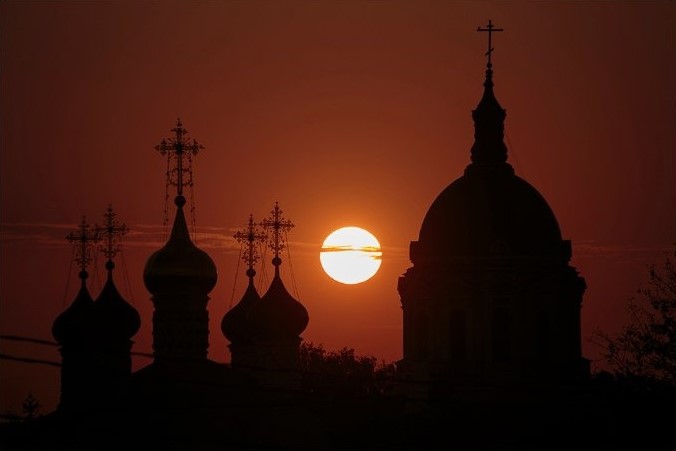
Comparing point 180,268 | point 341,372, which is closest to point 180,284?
point 180,268

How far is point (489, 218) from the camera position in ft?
174

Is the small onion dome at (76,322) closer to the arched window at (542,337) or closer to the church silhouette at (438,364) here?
the church silhouette at (438,364)

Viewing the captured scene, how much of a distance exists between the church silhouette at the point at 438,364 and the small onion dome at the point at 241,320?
5.00 m

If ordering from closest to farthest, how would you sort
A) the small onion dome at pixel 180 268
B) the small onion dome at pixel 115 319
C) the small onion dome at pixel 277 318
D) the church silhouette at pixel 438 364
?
the church silhouette at pixel 438 364 < the small onion dome at pixel 180 268 < the small onion dome at pixel 115 319 < the small onion dome at pixel 277 318

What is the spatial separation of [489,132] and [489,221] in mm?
2911

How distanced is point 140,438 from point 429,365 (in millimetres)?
8389

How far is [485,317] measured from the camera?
5250 cm

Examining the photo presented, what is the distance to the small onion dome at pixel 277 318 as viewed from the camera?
61.0 meters

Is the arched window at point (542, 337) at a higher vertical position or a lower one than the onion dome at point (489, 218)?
lower

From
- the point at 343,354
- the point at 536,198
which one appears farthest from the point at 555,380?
the point at 343,354

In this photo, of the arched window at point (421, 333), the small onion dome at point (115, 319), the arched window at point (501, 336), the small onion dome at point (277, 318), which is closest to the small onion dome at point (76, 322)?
the small onion dome at point (115, 319)

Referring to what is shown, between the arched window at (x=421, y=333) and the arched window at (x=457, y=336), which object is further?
the arched window at (x=421, y=333)

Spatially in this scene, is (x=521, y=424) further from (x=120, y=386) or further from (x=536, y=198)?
(x=120, y=386)

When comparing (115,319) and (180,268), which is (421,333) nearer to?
(180,268)
